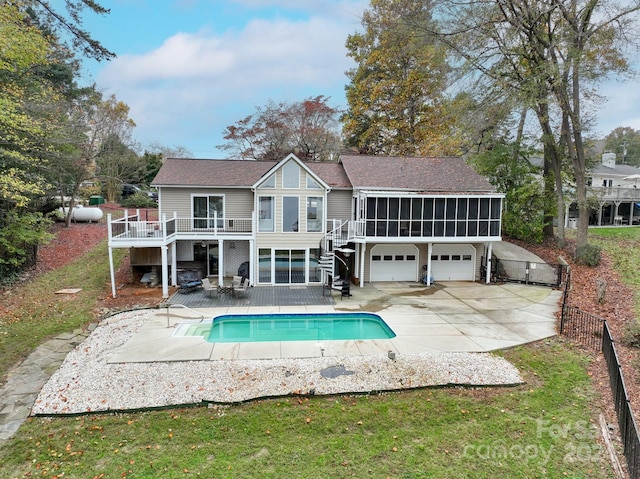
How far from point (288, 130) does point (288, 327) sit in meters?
24.5

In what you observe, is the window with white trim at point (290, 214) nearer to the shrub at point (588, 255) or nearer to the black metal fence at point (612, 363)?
the black metal fence at point (612, 363)

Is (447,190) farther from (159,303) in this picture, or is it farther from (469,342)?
(159,303)

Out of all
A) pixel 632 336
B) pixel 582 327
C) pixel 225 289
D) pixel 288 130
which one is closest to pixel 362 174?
pixel 225 289

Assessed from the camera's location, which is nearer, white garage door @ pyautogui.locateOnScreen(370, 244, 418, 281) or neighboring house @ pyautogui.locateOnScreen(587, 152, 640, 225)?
white garage door @ pyautogui.locateOnScreen(370, 244, 418, 281)

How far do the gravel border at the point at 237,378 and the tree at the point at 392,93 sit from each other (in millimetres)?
19280

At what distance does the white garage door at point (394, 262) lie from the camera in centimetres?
1928

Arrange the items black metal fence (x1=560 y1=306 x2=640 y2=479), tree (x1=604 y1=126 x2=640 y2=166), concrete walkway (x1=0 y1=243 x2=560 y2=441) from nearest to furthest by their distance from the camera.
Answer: black metal fence (x1=560 y1=306 x2=640 y2=479), concrete walkway (x1=0 y1=243 x2=560 y2=441), tree (x1=604 y1=126 x2=640 y2=166)

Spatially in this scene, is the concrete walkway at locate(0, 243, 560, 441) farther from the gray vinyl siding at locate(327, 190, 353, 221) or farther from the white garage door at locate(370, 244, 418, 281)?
the gray vinyl siding at locate(327, 190, 353, 221)

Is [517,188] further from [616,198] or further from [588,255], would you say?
[616,198]

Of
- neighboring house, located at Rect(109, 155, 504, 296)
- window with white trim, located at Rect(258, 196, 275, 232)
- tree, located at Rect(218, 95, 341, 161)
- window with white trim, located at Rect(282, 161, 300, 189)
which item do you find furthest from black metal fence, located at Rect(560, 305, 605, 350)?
tree, located at Rect(218, 95, 341, 161)

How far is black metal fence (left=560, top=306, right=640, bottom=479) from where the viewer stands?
18.5 ft

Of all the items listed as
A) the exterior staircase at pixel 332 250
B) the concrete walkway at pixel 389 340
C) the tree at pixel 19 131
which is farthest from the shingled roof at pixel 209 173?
the concrete walkway at pixel 389 340

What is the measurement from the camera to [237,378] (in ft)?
27.2

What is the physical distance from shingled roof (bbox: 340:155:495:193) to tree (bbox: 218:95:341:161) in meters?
13.7
